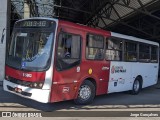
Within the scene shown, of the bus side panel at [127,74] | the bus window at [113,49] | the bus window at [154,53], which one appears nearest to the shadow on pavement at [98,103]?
the bus side panel at [127,74]

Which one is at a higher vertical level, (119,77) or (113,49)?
(113,49)

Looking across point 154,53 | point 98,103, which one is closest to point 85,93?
point 98,103

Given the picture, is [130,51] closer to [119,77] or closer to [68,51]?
[119,77]

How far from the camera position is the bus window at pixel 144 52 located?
15.3 metres

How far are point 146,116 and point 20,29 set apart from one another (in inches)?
189

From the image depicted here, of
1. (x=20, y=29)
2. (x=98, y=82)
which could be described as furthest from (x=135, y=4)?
(x=20, y=29)

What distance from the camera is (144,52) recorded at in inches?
620

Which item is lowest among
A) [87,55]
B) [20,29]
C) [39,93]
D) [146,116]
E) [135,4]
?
[146,116]

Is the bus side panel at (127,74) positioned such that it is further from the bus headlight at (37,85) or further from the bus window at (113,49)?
the bus headlight at (37,85)

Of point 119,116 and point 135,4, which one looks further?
point 135,4

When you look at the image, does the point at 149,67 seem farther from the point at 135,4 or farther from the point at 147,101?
the point at 135,4

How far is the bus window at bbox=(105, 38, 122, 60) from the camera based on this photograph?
12410 millimetres

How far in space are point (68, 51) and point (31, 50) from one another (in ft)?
3.79

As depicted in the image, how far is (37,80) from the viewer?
9633mm
